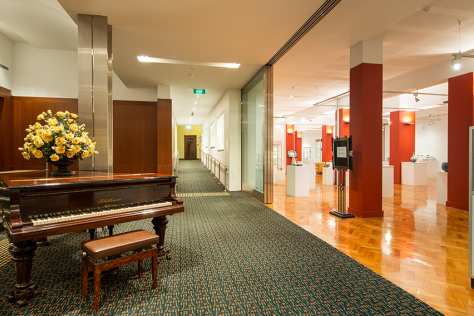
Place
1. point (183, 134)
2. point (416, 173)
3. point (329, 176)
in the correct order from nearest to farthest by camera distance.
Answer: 1. point (416, 173)
2. point (329, 176)
3. point (183, 134)

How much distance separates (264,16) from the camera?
388 cm

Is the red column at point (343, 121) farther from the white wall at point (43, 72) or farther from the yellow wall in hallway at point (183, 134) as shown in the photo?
the yellow wall in hallway at point (183, 134)

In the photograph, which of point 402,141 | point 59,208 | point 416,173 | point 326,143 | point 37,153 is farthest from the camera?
point 326,143

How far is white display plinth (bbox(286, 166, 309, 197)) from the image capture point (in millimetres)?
7242

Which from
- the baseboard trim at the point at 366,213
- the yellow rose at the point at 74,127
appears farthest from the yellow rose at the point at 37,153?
the baseboard trim at the point at 366,213

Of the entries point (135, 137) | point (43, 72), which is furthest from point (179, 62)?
point (43, 72)

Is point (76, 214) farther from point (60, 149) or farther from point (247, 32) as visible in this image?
point (247, 32)

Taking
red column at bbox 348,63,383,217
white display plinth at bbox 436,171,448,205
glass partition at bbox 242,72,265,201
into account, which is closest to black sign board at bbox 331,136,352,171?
red column at bbox 348,63,383,217

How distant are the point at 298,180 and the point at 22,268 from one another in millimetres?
6435

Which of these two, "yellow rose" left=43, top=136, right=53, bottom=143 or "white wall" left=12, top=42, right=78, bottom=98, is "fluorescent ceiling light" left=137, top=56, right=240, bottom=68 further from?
"yellow rose" left=43, top=136, right=53, bottom=143

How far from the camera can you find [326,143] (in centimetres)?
1501

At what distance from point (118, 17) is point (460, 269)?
5809 millimetres

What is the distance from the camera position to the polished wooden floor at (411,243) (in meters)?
2.31

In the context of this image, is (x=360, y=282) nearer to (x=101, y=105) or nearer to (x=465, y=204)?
(x=101, y=105)
